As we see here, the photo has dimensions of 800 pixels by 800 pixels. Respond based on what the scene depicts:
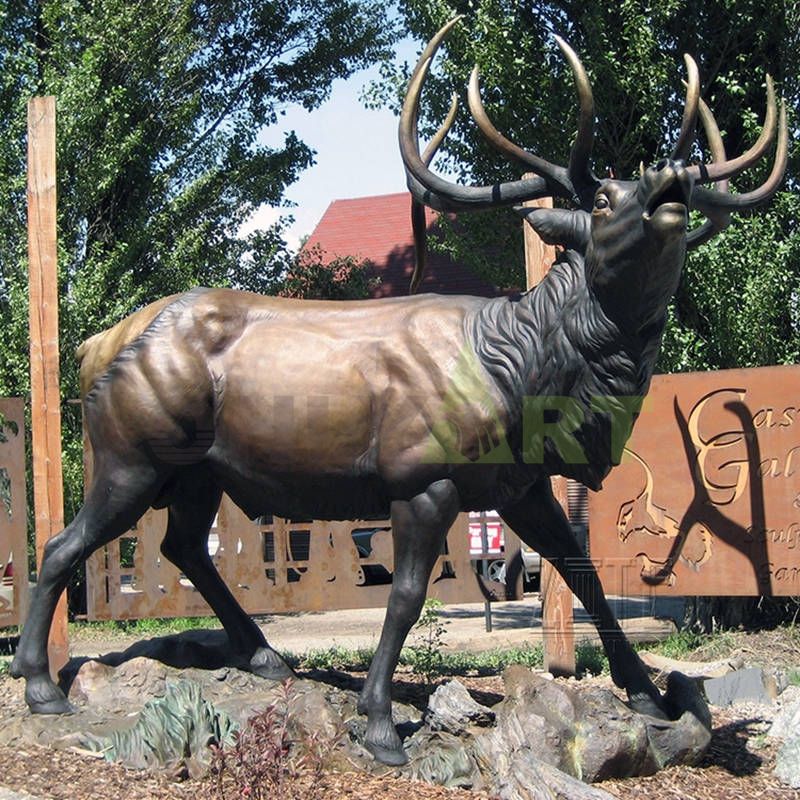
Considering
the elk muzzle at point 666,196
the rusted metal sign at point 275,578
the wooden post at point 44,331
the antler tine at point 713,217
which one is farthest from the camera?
the rusted metal sign at point 275,578

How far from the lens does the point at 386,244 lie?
2028 centimetres

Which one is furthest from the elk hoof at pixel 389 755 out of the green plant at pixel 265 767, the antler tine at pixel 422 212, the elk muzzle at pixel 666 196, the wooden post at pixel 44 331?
the wooden post at pixel 44 331

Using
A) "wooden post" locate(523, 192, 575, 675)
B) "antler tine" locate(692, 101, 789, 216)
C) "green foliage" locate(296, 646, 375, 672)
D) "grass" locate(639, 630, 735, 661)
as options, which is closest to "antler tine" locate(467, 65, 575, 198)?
"antler tine" locate(692, 101, 789, 216)

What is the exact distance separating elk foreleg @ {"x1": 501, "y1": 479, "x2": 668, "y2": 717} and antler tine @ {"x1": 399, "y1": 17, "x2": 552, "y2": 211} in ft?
4.31

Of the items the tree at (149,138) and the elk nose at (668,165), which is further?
the tree at (149,138)

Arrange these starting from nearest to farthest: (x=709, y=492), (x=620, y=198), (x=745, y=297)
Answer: (x=620, y=198) → (x=709, y=492) → (x=745, y=297)

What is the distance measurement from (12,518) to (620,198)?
6552mm

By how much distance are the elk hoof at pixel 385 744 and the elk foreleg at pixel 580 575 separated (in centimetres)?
110

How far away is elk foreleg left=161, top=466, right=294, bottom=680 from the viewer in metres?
5.59

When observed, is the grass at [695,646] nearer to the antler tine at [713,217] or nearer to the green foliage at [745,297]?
the green foliage at [745,297]

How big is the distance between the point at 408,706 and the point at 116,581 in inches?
160

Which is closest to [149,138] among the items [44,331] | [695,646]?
[44,331]

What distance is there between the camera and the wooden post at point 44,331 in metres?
6.71

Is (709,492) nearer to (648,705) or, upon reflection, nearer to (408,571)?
(648,705)
